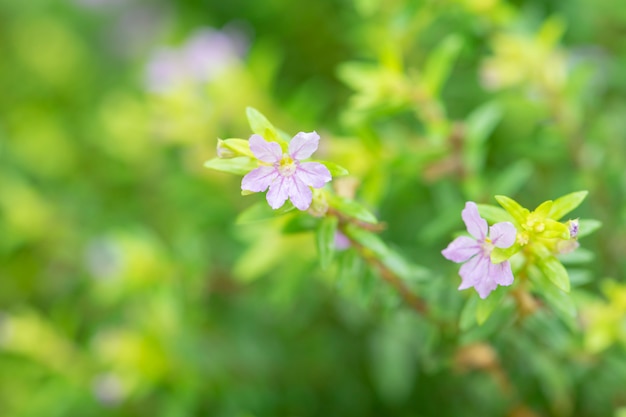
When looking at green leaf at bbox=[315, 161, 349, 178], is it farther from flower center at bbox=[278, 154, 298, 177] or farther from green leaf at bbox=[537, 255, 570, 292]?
green leaf at bbox=[537, 255, 570, 292]

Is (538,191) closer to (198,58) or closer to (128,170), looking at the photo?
(198,58)

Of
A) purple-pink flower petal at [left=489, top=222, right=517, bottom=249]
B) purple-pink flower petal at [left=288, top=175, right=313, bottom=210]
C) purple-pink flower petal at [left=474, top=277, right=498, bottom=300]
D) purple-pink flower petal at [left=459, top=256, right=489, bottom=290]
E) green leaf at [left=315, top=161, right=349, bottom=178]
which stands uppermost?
green leaf at [left=315, top=161, right=349, bottom=178]

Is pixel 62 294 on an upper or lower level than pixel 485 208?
upper

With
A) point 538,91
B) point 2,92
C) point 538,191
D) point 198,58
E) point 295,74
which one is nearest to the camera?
point 538,91

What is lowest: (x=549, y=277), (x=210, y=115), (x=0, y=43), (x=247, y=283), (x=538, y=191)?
(x=549, y=277)

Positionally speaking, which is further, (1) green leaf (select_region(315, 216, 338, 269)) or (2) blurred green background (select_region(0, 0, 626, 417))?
(2) blurred green background (select_region(0, 0, 626, 417))

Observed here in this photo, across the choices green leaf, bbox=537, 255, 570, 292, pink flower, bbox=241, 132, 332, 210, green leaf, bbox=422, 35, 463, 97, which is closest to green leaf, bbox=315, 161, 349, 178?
pink flower, bbox=241, 132, 332, 210

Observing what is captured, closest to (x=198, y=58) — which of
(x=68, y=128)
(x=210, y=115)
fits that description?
(x=210, y=115)

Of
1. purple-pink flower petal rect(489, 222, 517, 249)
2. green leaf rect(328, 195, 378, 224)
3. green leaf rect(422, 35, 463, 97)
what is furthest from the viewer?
green leaf rect(422, 35, 463, 97)
